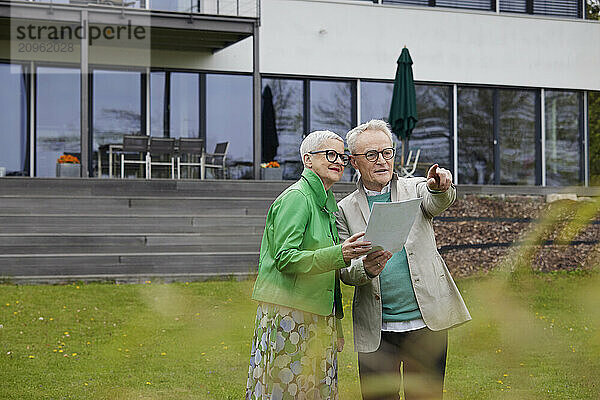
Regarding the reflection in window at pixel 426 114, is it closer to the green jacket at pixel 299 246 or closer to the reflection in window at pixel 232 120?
the reflection in window at pixel 232 120

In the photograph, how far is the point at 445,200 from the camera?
2.50 metres

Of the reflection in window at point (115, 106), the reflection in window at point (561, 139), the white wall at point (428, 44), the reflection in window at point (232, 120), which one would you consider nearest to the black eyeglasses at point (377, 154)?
the reflection in window at point (232, 120)

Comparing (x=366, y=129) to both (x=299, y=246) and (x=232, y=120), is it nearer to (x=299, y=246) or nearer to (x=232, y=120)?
(x=299, y=246)

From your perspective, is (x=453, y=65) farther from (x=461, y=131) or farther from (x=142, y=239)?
(x=142, y=239)

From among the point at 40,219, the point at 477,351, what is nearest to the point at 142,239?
the point at 40,219

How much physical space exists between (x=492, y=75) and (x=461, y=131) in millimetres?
→ 1515

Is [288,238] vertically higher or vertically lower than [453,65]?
lower

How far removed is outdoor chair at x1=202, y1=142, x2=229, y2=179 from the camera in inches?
536

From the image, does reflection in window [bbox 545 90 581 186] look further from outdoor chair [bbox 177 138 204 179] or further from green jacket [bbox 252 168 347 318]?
green jacket [bbox 252 168 347 318]

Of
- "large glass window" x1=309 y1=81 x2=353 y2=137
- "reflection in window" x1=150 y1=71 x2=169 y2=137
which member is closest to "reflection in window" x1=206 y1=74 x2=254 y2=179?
"reflection in window" x1=150 y1=71 x2=169 y2=137

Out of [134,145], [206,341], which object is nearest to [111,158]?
[134,145]

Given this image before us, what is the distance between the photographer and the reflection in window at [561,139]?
17.0m

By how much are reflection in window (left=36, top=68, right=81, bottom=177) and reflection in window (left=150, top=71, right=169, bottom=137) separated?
1.46m

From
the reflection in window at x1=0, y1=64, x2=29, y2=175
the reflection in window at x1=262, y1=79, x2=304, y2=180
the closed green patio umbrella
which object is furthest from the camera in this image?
the reflection in window at x1=262, y1=79, x2=304, y2=180
